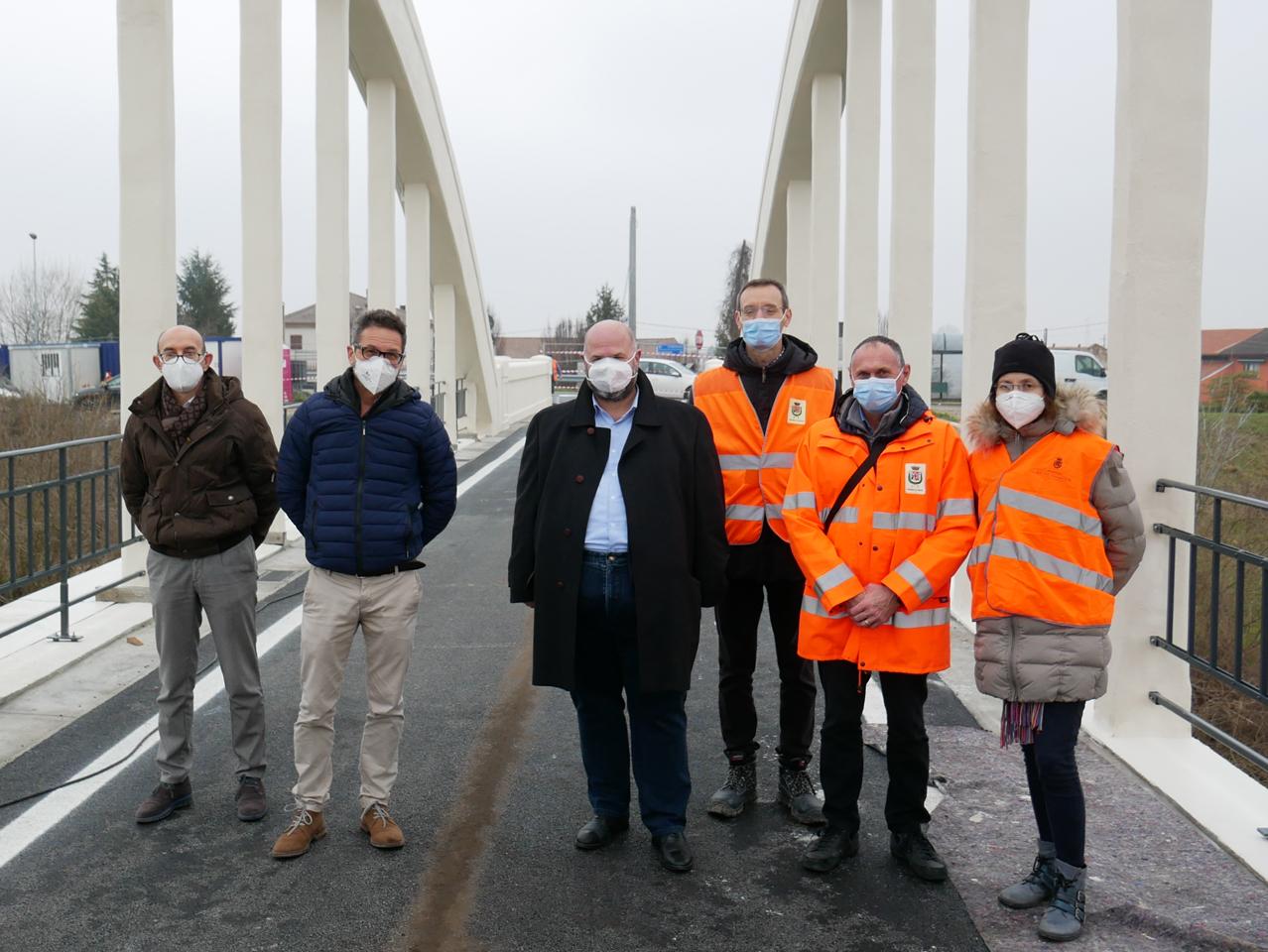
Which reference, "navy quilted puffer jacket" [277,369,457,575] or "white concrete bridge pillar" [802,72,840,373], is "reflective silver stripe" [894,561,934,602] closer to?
"navy quilted puffer jacket" [277,369,457,575]

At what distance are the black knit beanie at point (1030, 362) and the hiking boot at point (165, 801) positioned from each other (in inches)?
140

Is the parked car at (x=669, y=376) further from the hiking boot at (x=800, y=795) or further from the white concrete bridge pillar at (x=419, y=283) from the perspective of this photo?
the hiking boot at (x=800, y=795)

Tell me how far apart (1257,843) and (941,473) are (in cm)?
181

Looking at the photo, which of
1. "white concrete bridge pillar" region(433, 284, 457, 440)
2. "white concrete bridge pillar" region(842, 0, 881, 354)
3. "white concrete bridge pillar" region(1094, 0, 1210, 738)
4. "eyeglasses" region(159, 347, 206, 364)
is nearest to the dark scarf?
"eyeglasses" region(159, 347, 206, 364)

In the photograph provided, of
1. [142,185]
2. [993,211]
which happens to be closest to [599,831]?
[993,211]

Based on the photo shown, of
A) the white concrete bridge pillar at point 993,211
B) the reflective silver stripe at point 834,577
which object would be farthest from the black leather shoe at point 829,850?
the white concrete bridge pillar at point 993,211

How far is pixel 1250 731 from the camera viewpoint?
954 centimetres

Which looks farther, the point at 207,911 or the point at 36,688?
the point at 36,688

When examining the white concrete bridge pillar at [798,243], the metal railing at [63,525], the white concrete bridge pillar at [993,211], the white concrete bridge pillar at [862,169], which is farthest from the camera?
the white concrete bridge pillar at [798,243]

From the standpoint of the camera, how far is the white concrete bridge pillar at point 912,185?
11430mm

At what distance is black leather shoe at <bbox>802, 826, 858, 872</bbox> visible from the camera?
4.49m

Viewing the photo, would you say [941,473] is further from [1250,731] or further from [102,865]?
[1250,731]

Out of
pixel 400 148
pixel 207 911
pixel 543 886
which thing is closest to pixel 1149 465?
pixel 543 886

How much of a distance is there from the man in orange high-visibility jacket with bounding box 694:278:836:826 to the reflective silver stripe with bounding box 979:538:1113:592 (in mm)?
1037
